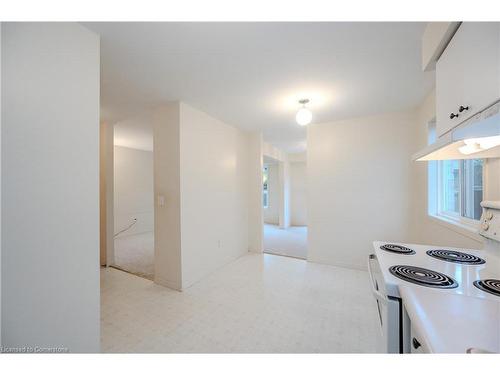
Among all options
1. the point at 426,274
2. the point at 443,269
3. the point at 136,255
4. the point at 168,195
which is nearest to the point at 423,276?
the point at 426,274

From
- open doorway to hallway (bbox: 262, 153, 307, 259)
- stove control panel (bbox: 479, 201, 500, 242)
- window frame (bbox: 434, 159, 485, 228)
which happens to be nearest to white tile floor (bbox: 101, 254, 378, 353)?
stove control panel (bbox: 479, 201, 500, 242)

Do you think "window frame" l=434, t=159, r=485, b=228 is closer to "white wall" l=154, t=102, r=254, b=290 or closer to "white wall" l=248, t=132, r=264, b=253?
"white wall" l=248, t=132, r=264, b=253

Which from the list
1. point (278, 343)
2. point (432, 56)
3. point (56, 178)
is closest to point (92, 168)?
point (56, 178)

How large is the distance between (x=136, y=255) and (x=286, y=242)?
321cm

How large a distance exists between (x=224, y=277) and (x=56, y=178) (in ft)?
7.51

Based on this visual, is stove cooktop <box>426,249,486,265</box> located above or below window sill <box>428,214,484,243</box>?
below

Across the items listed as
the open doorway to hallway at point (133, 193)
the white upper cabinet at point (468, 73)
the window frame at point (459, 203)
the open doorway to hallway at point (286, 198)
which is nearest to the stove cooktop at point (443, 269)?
the window frame at point (459, 203)

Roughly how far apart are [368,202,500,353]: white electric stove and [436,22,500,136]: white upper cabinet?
0.64 meters

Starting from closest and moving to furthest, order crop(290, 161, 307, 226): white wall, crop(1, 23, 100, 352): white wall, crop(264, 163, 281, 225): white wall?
1. crop(1, 23, 100, 352): white wall
2. crop(290, 161, 307, 226): white wall
3. crop(264, 163, 281, 225): white wall

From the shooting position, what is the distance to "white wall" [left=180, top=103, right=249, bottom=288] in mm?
2596

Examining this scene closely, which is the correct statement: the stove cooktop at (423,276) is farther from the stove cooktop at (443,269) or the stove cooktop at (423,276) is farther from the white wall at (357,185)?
the white wall at (357,185)

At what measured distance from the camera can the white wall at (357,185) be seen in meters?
2.91

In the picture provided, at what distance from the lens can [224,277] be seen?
9.41ft

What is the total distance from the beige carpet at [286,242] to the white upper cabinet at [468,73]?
3.19 metres
